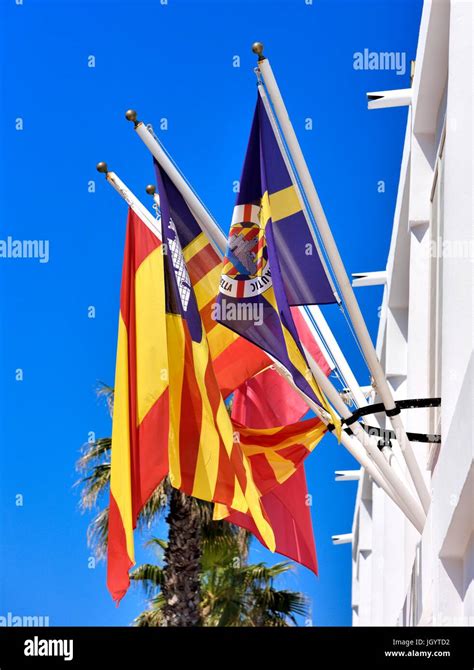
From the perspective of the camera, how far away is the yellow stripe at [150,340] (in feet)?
34.4

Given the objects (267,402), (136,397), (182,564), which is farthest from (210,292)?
(182,564)

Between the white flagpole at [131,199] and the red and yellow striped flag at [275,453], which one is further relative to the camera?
the white flagpole at [131,199]

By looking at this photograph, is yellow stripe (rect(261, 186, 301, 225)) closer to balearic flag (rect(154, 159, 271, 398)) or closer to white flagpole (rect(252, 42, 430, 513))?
white flagpole (rect(252, 42, 430, 513))

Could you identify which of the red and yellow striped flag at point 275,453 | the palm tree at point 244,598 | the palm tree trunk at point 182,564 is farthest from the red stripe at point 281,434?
the palm tree at point 244,598

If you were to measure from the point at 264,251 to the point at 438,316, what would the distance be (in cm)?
202

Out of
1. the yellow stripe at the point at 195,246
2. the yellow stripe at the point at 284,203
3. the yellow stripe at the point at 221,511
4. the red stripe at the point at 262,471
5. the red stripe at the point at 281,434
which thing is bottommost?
the yellow stripe at the point at 221,511

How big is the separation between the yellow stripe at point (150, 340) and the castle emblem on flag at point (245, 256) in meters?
1.47

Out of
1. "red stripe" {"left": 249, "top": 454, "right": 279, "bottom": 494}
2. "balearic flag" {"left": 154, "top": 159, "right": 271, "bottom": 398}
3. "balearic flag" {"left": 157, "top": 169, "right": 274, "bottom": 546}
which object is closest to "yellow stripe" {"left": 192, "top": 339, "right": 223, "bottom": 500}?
"balearic flag" {"left": 157, "top": 169, "right": 274, "bottom": 546}

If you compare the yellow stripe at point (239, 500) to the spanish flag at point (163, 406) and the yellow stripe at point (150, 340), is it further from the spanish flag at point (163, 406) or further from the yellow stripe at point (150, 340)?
the yellow stripe at point (150, 340)

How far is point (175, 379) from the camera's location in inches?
384

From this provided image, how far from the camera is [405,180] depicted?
520 inches

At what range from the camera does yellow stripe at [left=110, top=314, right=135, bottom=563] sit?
10023 mm
